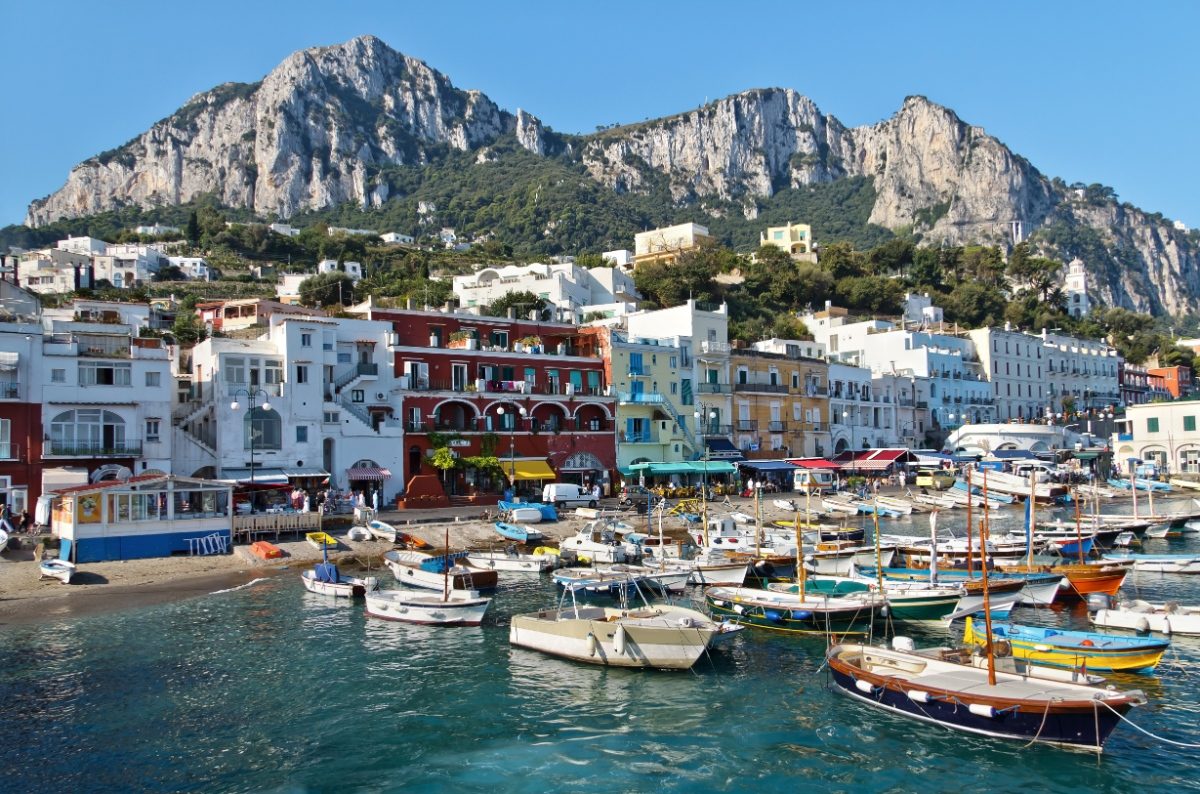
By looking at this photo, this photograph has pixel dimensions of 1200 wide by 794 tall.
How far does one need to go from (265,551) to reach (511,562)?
11707 millimetres

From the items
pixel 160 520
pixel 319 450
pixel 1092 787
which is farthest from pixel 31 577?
pixel 1092 787

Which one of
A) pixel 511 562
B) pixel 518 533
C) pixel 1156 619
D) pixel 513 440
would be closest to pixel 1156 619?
pixel 1156 619

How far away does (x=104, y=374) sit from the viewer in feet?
159

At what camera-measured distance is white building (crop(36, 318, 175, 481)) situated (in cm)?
4722

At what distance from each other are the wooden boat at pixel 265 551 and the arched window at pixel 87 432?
1038cm

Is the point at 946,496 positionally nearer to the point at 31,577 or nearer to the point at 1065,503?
the point at 1065,503

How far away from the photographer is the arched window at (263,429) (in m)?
52.7

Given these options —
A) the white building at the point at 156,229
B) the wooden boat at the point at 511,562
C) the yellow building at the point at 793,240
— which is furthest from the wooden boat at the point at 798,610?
the white building at the point at 156,229

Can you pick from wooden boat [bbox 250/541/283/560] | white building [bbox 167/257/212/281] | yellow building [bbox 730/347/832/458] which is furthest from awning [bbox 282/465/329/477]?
white building [bbox 167/257/212/281]

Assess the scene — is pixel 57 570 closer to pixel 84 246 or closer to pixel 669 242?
pixel 84 246

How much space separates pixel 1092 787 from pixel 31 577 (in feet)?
126

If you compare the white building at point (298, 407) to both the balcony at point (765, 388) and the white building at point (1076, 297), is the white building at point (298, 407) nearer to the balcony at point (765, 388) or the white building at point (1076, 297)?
the balcony at point (765, 388)

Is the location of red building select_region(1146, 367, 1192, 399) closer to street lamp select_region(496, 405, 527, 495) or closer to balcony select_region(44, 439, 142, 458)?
street lamp select_region(496, 405, 527, 495)

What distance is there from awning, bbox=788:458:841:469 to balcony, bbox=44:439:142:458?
157ft
